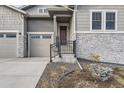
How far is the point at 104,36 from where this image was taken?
1373cm

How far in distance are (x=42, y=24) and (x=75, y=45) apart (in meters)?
6.65

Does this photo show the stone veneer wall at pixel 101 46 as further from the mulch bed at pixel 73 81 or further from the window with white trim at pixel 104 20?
the mulch bed at pixel 73 81

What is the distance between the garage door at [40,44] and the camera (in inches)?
762

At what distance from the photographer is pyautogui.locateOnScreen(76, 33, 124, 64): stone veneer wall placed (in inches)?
542

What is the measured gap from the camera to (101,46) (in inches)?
544

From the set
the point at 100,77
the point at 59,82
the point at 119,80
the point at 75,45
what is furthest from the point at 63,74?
the point at 75,45

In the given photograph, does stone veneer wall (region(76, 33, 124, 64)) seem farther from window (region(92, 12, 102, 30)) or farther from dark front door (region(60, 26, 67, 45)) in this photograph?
dark front door (region(60, 26, 67, 45))

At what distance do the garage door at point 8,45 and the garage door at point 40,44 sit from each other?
5.98 ft

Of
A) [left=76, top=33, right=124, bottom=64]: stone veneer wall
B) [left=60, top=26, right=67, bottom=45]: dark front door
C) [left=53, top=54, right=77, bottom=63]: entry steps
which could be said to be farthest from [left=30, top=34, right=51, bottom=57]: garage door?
[left=53, top=54, right=77, bottom=63]: entry steps

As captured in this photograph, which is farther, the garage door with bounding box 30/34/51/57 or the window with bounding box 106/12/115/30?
the garage door with bounding box 30/34/51/57

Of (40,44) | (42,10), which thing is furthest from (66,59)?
(42,10)

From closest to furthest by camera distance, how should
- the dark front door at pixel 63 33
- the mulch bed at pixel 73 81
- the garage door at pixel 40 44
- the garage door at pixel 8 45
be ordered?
the mulch bed at pixel 73 81, the garage door at pixel 8 45, the dark front door at pixel 63 33, the garage door at pixel 40 44

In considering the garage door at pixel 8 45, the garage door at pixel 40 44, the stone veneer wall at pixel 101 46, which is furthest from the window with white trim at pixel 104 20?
the garage door at pixel 8 45

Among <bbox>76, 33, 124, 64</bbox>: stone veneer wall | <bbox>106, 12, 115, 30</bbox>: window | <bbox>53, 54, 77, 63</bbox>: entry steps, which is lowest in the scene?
<bbox>53, 54, 77, 63</bbox>: entry steps
